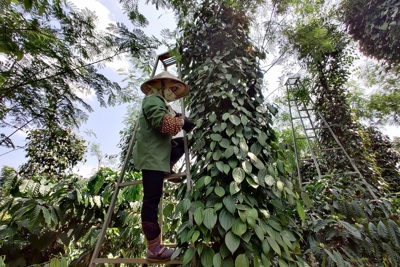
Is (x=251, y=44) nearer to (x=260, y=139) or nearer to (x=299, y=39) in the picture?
(x=260, y=139)

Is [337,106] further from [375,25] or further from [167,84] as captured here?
[167,84]

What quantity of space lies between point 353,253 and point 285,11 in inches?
80.1

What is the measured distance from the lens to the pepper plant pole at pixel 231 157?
1081 millimetres

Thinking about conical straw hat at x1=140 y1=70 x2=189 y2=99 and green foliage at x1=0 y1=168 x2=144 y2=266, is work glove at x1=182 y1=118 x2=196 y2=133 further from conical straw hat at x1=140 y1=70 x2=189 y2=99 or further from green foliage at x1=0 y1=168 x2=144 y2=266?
green foliage at x1=0 y1=168 x2=144 y2=266

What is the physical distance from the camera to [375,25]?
2.94m

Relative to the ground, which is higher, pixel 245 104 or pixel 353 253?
pixel 245 104

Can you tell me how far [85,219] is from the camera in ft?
6.54

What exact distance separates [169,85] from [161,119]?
0.38 m

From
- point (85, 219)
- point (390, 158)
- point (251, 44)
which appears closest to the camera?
point (251, 44)

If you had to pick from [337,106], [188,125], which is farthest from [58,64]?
[337,106]

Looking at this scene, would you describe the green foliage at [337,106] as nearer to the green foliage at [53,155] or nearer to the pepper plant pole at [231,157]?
the pepper plant pole at [231,157]

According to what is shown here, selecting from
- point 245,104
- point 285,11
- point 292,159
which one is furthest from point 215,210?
point 285,11

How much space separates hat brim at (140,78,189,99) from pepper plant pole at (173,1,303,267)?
79mm

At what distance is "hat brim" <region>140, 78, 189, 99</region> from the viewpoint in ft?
5.27
